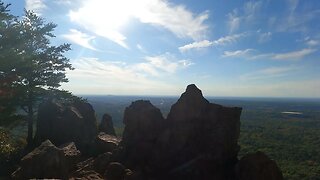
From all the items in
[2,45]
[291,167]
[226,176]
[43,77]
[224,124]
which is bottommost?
[291,167]

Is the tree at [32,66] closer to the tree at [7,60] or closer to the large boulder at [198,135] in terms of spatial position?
the tree at [7,60]

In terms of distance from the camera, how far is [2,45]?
1048 inches

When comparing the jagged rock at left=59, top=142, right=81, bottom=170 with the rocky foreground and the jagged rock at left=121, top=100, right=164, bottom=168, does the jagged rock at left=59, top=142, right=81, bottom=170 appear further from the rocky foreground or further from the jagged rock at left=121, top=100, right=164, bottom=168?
the jagged rock at left=121, top=100, right=164, bottom=168

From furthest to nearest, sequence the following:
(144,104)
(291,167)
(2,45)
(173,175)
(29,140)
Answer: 1. (291,167)
2. (29,140)
3. (144,104)
4. (2,45)
5. (173,175)

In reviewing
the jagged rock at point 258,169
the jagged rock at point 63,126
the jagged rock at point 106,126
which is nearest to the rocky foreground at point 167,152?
the jagged rock at point 258,169

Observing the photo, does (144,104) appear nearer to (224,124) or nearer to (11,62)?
(224,124)

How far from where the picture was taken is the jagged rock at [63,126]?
31109 mm

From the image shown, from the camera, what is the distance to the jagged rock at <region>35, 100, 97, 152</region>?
31.1 meters

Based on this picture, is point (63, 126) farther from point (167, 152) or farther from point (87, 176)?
point (167, 152)

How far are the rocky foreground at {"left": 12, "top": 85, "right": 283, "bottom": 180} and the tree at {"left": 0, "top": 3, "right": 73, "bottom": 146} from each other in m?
6.58

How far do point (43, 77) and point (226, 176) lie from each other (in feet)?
65.2

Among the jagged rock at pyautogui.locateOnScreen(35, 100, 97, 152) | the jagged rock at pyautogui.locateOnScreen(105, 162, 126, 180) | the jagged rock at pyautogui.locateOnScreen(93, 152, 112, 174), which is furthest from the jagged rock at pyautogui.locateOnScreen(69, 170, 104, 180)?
the jagged rock at pyautogui.locateOnScreen(35, 100, 97, 152)

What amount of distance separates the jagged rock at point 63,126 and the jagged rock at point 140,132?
4.86 m

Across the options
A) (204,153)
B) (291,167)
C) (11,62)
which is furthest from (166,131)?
(291,167)
